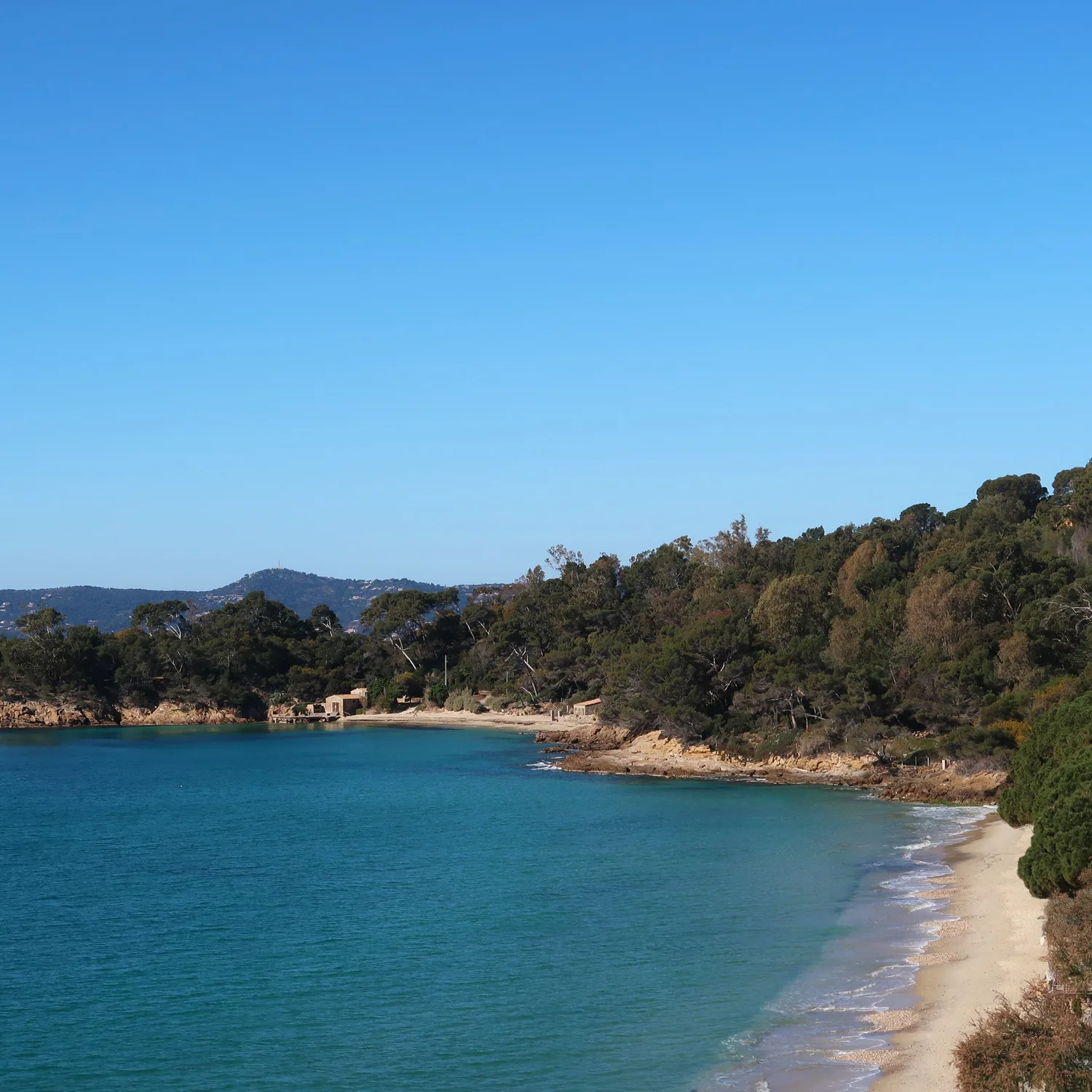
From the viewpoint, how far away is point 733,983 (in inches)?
950

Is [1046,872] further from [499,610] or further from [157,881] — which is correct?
[499,610]

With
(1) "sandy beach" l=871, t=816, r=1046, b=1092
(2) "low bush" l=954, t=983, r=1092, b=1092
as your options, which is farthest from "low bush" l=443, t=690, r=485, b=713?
(2) "low bush" l=954, t=983, r=1092, b=1092

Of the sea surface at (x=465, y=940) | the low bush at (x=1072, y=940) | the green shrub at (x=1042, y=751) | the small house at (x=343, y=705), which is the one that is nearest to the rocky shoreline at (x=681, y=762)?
the sea surface at (x=465, y=940)

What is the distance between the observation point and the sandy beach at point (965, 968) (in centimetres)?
1873

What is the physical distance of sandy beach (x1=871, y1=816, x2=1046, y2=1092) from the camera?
18734mm

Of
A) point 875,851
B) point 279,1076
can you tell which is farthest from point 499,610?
point 279,1076

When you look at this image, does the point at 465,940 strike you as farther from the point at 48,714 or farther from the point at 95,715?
the point at 48,714

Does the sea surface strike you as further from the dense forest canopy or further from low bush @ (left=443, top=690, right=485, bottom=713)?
low bush @ (left=443, top=690, right=485, bottom=713)

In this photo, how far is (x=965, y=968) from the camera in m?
23.8

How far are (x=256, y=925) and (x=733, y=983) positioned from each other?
12512mm

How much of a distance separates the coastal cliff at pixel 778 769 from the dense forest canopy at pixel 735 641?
0.93m

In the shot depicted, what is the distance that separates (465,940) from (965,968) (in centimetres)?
1119

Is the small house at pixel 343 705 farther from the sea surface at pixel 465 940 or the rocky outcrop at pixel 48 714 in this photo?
the sea surface at pixel 465 940

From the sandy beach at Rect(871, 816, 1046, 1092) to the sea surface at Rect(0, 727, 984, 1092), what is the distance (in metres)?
0.64
